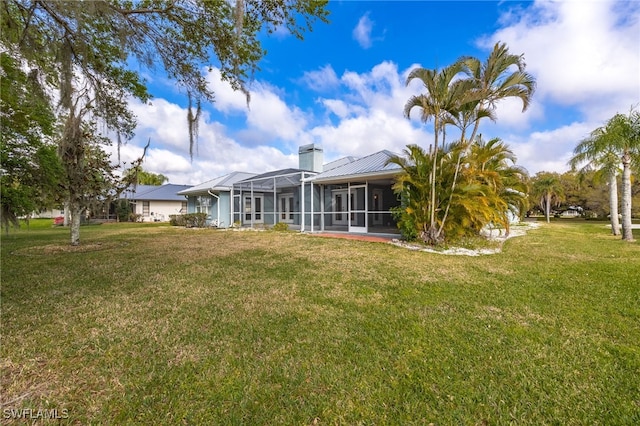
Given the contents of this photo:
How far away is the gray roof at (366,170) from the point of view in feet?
39.8

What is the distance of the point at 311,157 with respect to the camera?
18.9 metres

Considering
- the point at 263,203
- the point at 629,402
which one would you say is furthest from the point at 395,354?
the point at 263,203

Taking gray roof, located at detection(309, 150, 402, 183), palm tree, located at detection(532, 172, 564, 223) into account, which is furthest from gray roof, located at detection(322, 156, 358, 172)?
palm tree, located at detection(532, 172, 564, 223)

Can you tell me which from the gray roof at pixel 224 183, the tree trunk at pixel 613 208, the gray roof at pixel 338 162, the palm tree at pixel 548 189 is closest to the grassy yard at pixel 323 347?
the tree trunk at pixel 613 208

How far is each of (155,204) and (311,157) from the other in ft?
75.7

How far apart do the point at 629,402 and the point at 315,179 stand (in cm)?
1319

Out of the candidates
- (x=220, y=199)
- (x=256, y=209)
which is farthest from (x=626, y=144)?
(x=220, y=199)

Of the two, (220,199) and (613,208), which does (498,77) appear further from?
(220,199)

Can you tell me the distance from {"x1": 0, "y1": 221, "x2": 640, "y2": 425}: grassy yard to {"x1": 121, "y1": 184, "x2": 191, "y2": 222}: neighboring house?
2894cm

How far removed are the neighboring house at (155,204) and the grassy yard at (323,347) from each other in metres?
28.9

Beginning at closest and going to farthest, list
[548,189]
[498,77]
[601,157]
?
[498,77], [601,157], [548,189]

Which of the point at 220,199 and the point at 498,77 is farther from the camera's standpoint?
the point at 220,199

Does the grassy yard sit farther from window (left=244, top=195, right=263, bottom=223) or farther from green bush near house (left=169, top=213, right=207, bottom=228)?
window (left=244, top=195, right=263, bottom=223)

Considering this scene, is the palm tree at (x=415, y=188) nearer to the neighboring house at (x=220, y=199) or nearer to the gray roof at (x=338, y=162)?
the gray roof at (x=338, y=162)
